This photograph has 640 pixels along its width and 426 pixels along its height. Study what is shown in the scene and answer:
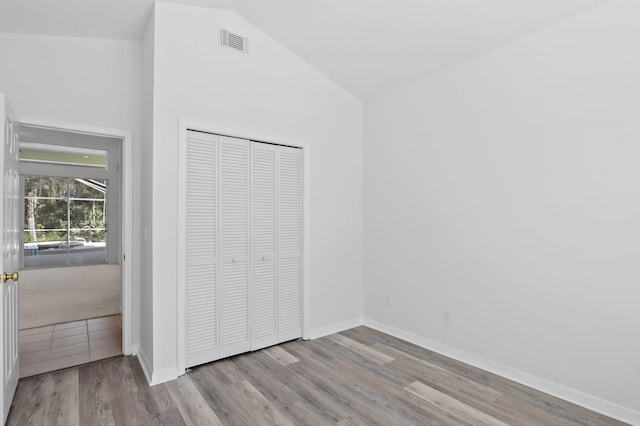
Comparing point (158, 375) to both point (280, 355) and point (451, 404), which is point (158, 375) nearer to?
point (280, 355)

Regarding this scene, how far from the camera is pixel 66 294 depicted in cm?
552

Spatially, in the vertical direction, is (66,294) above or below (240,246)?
below

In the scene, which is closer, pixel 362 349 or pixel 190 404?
pixel 190 404

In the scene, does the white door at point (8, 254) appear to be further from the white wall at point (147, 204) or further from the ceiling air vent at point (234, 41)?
the ceiling air vent at point (234, 41)

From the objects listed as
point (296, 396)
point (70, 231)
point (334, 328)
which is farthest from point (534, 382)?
point (70, 231)

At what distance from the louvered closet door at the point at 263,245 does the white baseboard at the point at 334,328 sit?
0.45 m

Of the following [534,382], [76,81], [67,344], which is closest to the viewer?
[534,382]

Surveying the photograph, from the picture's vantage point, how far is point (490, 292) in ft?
9.46

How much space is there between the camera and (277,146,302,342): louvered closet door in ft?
11.4

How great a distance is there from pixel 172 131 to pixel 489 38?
269 cm

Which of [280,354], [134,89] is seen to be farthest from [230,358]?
[134,89]

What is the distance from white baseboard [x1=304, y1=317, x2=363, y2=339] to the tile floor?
1.89 m

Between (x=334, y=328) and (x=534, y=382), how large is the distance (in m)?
1.92

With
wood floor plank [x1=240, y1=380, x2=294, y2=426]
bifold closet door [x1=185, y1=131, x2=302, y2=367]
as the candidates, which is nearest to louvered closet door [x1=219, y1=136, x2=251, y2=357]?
bifold closet door [x1=185, y1=131, x2=302, y2=367]
